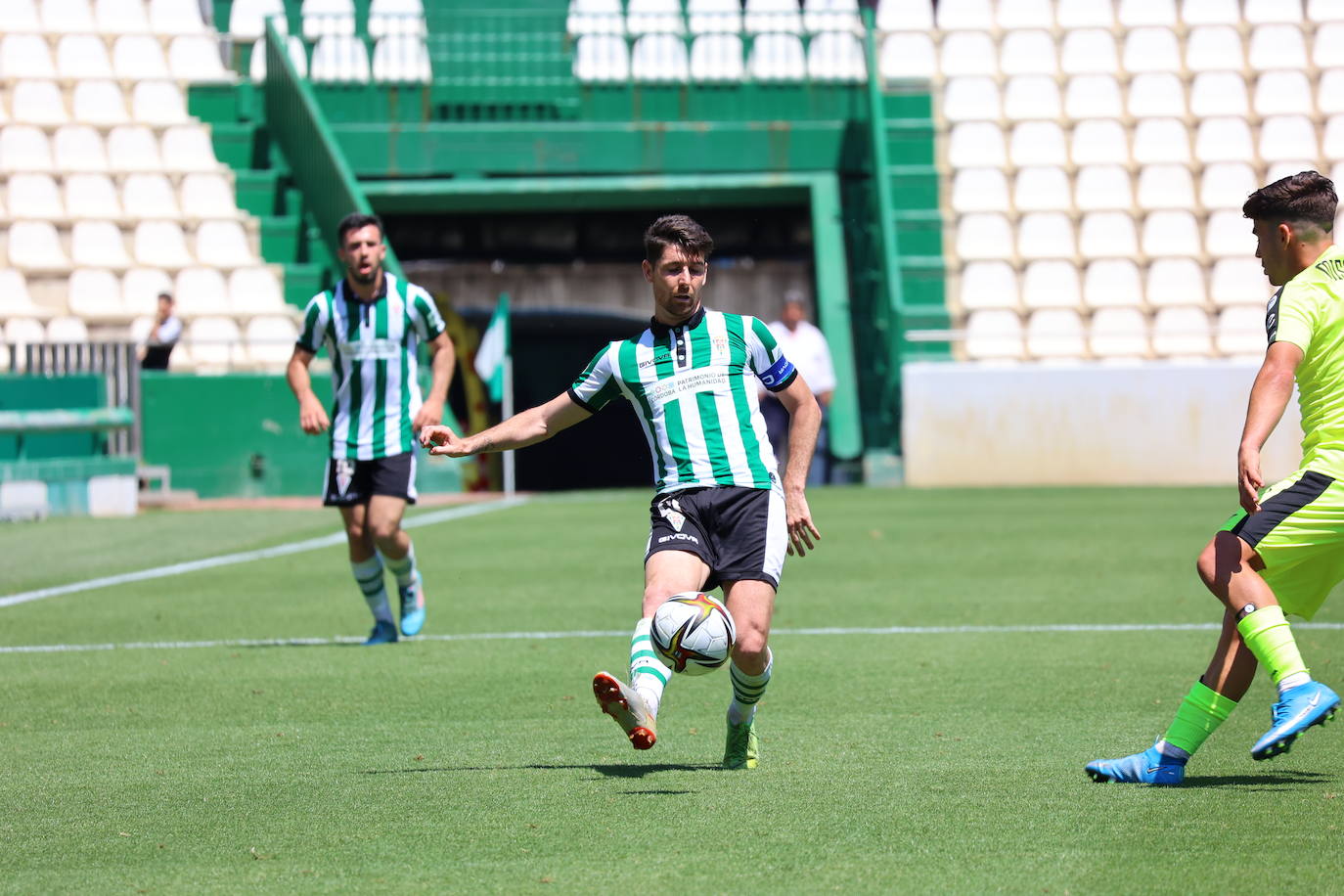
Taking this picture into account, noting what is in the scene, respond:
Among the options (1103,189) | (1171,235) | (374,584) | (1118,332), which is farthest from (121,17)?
(374,584)

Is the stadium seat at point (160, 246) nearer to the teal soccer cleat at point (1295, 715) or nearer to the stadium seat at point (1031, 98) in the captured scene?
the stadium seat at point (1031, 98)

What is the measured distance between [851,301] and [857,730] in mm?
17884

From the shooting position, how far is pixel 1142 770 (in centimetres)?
544

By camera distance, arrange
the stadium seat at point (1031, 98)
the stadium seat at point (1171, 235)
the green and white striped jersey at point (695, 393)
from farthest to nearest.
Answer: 1. the stadium seat at point (1031, 98)
2. the stadium seat at point (1171, 235)
3. the green and white striped jersey at point (695, 393)

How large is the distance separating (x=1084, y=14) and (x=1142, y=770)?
2215 centimetres

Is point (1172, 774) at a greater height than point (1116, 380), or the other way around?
point (1116, 380)

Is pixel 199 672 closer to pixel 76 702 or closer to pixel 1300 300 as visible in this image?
pixel 76 702

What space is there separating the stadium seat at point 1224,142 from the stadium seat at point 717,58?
6.24 meters

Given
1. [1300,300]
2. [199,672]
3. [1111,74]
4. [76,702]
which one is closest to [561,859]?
[1300,300]

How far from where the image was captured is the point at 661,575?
5789 millimetres

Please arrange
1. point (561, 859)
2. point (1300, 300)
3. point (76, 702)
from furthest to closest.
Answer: point (76, 702), point (1300, 300), point (561, 859)

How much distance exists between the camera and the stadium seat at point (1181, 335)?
2239 centimetres

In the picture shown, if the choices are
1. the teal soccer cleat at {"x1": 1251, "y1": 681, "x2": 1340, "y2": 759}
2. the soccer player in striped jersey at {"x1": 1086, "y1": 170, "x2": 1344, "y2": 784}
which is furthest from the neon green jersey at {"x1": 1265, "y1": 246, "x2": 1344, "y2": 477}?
the teal soccer cleat at {"x1": 1251, "y1": 681, "x2": 1340, "y2": 759}

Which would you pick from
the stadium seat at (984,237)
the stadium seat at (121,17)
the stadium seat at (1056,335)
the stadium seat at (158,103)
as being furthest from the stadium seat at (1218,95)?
the stadium seat at (121,17)
